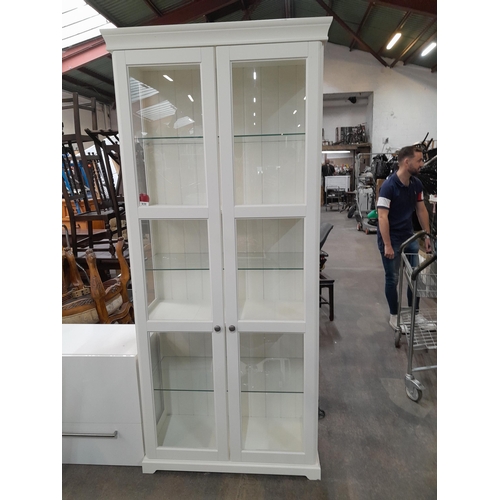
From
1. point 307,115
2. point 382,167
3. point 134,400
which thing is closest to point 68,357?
point 134,400

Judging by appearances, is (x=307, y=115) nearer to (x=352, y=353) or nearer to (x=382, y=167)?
(x=352, y=353)

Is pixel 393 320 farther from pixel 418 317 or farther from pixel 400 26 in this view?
pixel 400 26

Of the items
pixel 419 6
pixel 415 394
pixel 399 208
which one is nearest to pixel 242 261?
pixel 415 394

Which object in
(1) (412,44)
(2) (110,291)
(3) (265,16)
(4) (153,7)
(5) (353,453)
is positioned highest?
(3) (265,16)

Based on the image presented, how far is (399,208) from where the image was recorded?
9.87 feet

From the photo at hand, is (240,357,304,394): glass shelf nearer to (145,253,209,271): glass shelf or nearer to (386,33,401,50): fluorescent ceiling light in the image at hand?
(145,253,209,271): glass shelf

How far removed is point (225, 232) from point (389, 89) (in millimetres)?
10736

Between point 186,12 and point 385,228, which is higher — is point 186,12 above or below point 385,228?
above

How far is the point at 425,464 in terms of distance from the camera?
5.99ft

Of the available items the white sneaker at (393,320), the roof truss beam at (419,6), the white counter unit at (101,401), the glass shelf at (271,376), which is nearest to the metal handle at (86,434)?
the white counter unit at (101,401)

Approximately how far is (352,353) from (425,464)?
3.73 ft

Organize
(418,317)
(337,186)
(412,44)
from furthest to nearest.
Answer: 1. (337,186)
2. (412,44)
3. (418,317)

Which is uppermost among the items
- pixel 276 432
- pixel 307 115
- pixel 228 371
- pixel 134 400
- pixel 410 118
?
pixel 410 118

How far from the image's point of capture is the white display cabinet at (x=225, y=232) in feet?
4.59
